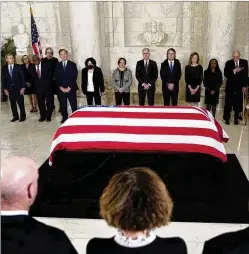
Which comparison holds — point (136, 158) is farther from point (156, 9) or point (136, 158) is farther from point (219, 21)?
point (156, 9)

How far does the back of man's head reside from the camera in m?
1.40

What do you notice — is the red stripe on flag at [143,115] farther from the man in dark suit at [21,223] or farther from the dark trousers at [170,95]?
the man in dark suit at [21,223]

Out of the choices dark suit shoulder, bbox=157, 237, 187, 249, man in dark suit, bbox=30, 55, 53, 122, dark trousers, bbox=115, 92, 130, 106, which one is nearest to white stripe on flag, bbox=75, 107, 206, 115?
dark trousers, bbox=115, 92, 130, 106

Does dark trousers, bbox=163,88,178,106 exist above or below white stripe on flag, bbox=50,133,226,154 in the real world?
below

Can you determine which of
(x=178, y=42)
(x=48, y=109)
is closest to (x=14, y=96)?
(x=48, y=109)

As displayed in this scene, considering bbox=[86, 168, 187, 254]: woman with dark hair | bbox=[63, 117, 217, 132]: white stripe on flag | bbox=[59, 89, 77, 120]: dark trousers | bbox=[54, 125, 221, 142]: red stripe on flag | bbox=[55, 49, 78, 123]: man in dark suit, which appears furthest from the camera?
bbox=[59, 89, 77, 120]: dark trousers

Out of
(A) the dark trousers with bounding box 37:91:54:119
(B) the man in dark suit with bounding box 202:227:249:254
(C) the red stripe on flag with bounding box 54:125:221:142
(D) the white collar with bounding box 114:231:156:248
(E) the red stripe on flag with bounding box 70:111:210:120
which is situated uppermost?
(D) the white collar with bounding box 114:231:156:248

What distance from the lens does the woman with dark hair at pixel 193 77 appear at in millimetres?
6883

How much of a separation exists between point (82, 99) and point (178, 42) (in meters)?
2.58

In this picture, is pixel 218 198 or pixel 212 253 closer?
pixel 212 253

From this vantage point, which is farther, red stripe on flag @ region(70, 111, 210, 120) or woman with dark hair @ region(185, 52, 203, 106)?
woman with dark hair @ region(185, 52, 203, 106)

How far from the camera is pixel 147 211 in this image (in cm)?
133

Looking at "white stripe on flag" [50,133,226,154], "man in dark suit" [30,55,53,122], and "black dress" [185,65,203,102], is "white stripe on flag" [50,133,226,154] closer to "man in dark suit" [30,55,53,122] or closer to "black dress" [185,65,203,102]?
"black dress" [185,65,203,102]

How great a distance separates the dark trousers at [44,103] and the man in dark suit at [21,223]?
19.7ft
